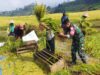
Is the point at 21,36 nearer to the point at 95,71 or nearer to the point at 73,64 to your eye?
the point at 73,64

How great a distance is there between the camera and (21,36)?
49.1 ft

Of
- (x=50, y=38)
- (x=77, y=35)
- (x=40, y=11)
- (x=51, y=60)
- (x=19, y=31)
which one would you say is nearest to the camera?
(x=77, y=35)

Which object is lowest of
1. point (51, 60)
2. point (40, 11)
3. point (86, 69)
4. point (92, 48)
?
point (92, 48)

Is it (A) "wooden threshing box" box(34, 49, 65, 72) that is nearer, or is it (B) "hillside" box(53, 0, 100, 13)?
(A) "wooden threshing box" box(34, 49, 65, 72)

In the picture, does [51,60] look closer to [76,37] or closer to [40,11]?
[76,37]

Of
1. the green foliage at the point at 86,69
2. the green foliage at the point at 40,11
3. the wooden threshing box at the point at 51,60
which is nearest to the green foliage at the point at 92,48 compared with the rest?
the wooden threshing box at the point at 51,60

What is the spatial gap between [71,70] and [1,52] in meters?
5.29

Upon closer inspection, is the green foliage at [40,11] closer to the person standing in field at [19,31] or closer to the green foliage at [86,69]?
the person standing in field at [19,31]

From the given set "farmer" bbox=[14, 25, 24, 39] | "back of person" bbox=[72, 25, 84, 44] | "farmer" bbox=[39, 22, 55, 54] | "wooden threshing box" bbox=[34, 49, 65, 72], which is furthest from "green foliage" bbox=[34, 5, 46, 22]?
"back of person" bbox=[72, 25, 84, 44]

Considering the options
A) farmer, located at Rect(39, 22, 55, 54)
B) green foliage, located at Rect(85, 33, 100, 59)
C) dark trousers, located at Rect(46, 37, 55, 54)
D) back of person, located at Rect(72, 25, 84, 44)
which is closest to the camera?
back of person, located at Rect(72, 25, 84, 44)

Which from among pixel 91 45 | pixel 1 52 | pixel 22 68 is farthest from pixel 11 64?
pixel 91 45

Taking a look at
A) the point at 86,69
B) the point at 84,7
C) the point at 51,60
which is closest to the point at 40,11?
the point at 51,60

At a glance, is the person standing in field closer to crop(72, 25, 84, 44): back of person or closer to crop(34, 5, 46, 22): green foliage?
crop(72, 25, 84, 44): back of person

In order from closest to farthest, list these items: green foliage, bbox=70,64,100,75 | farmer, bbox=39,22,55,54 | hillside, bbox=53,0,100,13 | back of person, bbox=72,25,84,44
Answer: green foliage, bbox=70,64,100,75
back of person, bbox=72,25,84,44
farmer, bbox=39,22,55,54
hillside, bbox=53,0,100,13
